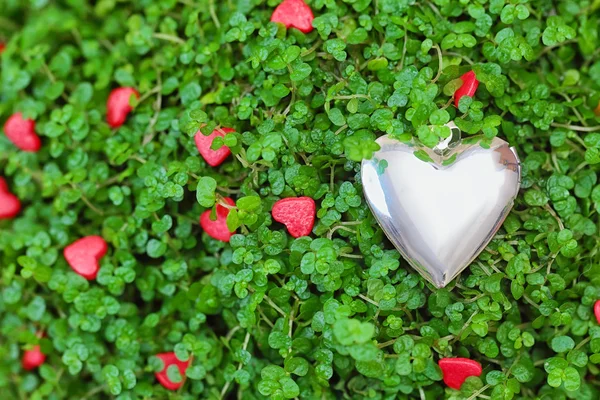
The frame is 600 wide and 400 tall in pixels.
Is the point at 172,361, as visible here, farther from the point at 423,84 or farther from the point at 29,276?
the point at 423,84

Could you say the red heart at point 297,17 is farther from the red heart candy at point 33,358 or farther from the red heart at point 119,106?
the red heart candy at point 33,358

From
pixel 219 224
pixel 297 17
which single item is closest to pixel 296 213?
pixel 219 224

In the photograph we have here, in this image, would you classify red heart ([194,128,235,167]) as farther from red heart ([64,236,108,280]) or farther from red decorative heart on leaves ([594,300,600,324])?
red decorative heart on leaves ([594,300,600,324])

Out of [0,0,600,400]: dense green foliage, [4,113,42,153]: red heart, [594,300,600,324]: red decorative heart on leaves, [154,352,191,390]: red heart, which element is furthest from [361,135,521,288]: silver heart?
[4,113,42,153]: red heart

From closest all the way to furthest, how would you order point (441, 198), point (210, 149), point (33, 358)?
point (441, 198) → point (210, 149) → point (33, 358)

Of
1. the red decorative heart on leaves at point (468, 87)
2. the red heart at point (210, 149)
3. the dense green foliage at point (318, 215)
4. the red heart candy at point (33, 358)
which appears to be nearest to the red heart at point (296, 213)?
the dense green foliage at point (318, 215)

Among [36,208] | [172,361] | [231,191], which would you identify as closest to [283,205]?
[231,191]

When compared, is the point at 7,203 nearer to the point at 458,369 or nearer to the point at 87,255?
the point at 87,255
